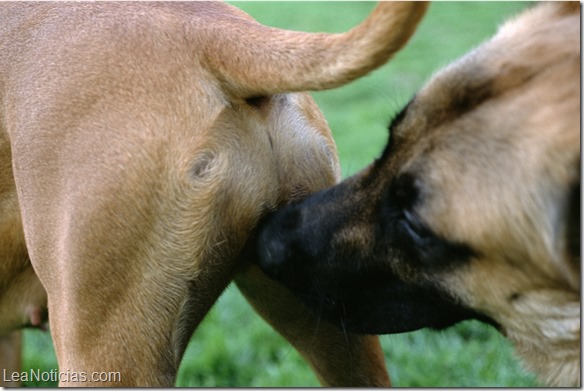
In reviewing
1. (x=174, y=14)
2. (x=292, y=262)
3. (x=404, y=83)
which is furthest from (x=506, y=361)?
(x=404, y=83)

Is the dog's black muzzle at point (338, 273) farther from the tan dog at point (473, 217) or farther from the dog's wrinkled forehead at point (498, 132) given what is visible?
the dog's wrinkled forehead at point (498, 132)

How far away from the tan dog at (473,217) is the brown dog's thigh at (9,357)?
169 cm

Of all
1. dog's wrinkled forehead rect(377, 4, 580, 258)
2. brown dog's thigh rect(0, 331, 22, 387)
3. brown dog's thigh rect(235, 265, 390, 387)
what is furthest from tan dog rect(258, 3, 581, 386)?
brown dog's thigh rect(0, 331, 22, 387)

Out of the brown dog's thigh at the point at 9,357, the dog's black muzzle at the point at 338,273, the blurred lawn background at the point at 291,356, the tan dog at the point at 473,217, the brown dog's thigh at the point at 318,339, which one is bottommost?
the brown dog's thigh at the point at 9,357

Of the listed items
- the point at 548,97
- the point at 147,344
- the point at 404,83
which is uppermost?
the point at 548,97

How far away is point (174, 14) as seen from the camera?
95.7 inches

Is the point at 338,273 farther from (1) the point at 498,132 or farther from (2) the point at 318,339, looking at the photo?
(1) the point at 498,132

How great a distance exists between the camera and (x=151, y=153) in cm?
222

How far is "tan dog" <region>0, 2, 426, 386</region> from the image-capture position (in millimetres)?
2219

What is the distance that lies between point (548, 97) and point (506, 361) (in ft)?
→ 6.52

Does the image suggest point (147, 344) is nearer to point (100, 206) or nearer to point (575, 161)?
point (100, 206)

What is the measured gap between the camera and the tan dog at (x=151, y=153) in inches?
87.4

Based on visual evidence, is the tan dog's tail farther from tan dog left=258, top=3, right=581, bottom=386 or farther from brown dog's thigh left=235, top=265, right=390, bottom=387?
brown dog's thigh left=235, top=265, right=390, bottom=387

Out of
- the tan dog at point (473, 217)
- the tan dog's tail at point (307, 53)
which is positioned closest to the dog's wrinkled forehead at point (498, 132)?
the tan dog at point (473, 217)
